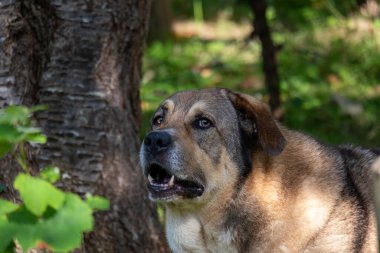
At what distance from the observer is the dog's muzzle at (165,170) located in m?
4.85

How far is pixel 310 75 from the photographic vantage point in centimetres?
1170

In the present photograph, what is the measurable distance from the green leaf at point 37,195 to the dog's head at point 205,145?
1.75 m

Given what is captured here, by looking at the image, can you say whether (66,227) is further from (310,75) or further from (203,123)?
(310,75)

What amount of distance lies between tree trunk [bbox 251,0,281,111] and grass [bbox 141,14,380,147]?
66 cm

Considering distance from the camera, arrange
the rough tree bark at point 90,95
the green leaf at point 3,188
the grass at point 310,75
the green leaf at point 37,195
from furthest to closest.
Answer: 1. the grass at point 310,75
2. the rough tree bark at point 90,95
3. the green leaf at point 3,188
4. the green leaf at point 37,195

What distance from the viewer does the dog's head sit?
4871 millimetres

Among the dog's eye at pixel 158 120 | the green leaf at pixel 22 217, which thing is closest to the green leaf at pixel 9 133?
the green leaf at pixel 22 217

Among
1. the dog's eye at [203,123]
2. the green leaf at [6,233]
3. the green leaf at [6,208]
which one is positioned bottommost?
the dog's eye at [203,123]

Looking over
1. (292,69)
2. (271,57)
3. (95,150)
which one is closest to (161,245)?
(95,150)

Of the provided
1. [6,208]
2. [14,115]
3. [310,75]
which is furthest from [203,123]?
[310,75]

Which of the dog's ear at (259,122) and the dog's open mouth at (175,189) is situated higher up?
the dog's ear at (259,122)

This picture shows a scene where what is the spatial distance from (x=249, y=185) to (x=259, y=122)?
1.30ft

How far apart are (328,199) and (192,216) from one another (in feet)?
2.82

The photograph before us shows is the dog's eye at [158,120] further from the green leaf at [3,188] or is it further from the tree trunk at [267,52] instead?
the tree trunk at [267,52]
